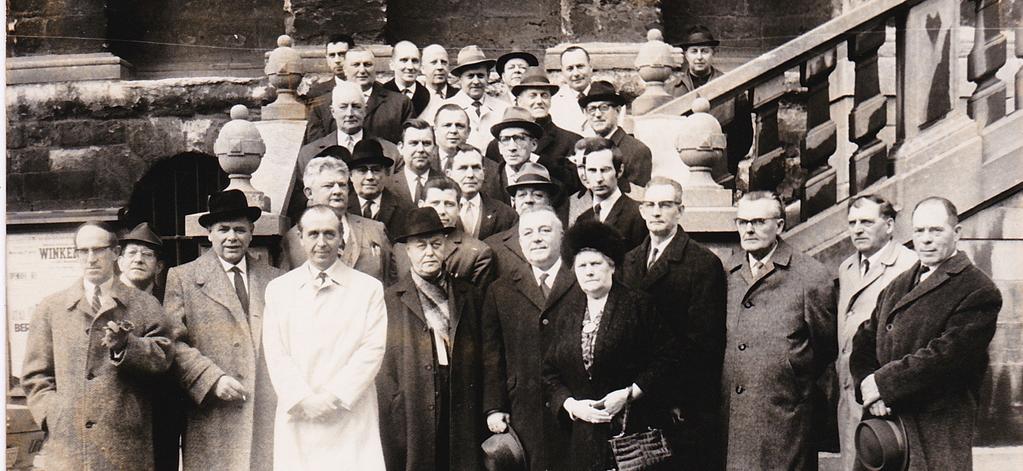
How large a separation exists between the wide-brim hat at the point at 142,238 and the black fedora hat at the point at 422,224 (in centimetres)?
125

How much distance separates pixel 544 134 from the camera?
8219 mm

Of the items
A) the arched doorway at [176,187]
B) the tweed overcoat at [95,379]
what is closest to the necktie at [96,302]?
the tweed overcoat at [95,379]

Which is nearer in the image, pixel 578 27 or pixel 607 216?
pixel 607 216

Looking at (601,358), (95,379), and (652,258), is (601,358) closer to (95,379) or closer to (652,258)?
(652,258)

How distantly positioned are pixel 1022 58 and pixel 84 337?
14.5ft

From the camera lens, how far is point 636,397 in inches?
271

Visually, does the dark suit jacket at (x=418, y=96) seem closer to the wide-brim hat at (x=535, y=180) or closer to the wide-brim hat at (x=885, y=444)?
the wide-brim hat at (x=535, y=180)

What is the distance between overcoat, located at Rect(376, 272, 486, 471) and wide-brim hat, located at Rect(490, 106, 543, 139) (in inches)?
38.0

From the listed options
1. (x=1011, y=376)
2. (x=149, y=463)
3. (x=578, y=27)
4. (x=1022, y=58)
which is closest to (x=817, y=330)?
(x=1011, y=376)

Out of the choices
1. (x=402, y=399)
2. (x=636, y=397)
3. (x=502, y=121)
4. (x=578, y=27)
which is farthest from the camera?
(x=578, y=27)

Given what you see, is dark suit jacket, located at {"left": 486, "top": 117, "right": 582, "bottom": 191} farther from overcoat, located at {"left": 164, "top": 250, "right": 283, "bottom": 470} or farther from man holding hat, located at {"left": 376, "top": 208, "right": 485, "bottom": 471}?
overcoat, located at {"left": 164, "top": 250, "right": 283, "bottom": 470}

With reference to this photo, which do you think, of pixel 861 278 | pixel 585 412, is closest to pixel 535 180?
pixel 585 412

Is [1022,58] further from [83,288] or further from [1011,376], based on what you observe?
[83,288]

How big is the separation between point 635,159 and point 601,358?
1448mm
